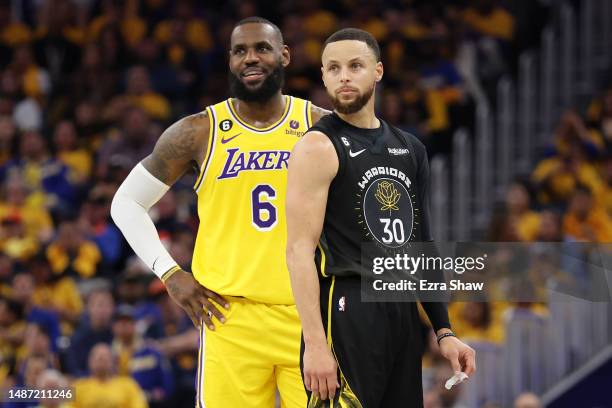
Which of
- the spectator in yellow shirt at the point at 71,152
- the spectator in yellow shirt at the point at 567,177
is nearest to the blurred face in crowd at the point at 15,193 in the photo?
the spectator in yellow shirt at the point at 71,152

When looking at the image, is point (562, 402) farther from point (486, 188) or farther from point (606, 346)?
point (486, 188)

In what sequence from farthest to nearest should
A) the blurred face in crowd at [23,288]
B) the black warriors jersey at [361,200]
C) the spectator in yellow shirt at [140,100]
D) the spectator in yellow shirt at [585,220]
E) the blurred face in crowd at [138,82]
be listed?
1. the blurred face in crowd at [138,82]
2. the spectator in yellow shirt at [140,100]
3. the spectator in yellow shirt at [585,220]
4. the blurred face in crowd at [23,288]
5. the black warriors jersey at [361,200]

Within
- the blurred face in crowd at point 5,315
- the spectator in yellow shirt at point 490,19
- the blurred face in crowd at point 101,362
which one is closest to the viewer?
the blurred face in crowd at point 101,362

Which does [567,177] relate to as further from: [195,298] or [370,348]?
[370,348]

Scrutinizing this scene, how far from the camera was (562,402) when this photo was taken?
953cm

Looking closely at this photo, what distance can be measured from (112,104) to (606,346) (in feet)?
21.8

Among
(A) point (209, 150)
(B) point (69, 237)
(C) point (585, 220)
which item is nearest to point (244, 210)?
(A) point (209, 150)

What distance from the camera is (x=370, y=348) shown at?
4.75m

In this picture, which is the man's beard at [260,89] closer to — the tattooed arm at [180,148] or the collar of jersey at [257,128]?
the collar of jersey at [257,128]

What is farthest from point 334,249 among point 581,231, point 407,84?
point 407,84

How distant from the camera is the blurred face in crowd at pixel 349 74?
4863mm

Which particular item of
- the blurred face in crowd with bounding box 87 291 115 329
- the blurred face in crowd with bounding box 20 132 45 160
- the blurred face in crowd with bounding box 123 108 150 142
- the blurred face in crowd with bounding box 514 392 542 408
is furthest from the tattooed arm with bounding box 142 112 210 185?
the blurred face in crowd with bounding box 20 132 45 160

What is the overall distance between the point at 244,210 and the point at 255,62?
741 millimetres

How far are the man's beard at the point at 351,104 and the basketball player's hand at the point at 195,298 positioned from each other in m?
1.30
